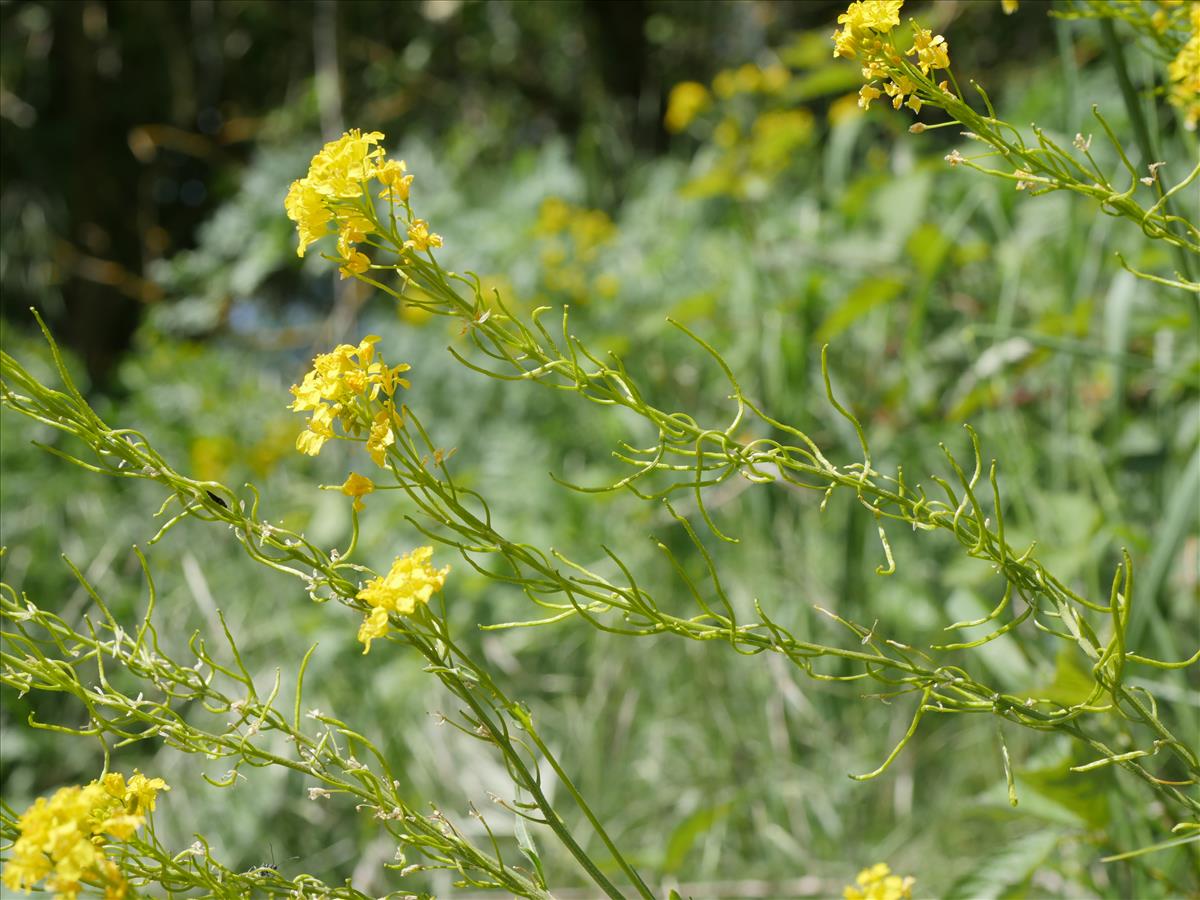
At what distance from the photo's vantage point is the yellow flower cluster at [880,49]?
0.53 metres

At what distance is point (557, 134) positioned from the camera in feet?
12.8

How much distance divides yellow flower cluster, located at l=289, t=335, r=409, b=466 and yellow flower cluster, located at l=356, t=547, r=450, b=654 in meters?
0.05

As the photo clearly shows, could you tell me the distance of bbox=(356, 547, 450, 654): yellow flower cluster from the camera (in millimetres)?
483

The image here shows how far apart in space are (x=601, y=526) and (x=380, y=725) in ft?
1.52

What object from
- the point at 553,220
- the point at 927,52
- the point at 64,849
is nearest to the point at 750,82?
the point at 553,220

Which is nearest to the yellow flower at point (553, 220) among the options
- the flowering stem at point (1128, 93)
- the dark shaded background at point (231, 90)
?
the dark shaded background at point (231, 90)

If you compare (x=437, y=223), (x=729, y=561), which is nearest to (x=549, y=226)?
(x=437, y=223)

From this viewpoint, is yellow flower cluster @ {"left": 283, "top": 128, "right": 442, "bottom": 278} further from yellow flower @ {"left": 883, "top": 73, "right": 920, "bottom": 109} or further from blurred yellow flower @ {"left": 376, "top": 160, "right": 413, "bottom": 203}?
yellow flower @ {"left": 883, "top": 73, "right": 920, "bottom": 109}

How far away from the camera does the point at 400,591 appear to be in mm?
501

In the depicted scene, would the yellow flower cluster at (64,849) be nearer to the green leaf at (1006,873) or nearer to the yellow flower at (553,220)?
the green leaf at (1006,873)

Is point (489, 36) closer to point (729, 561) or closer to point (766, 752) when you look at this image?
point (729, 561)

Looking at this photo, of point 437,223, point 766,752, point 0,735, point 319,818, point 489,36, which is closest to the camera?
point 766,752

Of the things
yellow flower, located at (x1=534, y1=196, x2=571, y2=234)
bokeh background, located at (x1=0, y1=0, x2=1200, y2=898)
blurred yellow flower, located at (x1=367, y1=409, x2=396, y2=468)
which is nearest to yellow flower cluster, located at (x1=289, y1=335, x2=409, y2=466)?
blurred yellow flower, located at (x1=367, y1=409, x2=396, y2=468)

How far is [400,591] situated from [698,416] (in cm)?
154
